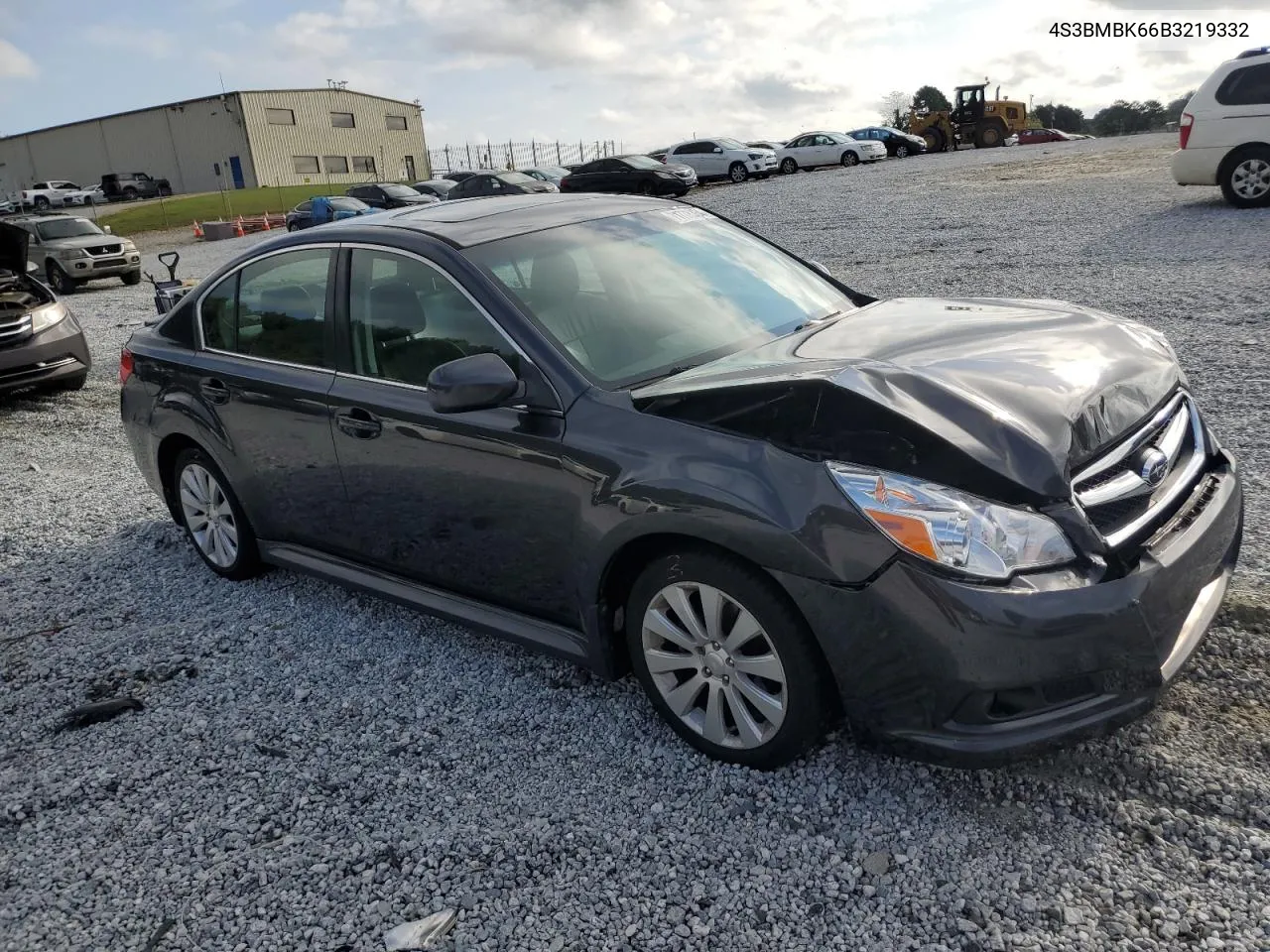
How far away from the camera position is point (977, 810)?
277cm

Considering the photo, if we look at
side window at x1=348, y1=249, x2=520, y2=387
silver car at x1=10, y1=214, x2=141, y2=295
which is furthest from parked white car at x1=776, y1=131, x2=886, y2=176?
side window at x1=348, y1=249, x2=520, y2=387

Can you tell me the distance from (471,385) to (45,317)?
8.68 m

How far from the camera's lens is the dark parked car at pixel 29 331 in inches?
375

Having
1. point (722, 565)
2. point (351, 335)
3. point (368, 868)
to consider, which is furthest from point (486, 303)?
point (368, 868)

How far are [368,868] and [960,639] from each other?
1.75 metres

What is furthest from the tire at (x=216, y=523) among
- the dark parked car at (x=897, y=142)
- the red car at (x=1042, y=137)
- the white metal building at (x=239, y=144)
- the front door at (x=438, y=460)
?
the white metal building at (x=239, y=144)

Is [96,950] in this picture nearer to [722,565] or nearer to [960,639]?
[722,565]

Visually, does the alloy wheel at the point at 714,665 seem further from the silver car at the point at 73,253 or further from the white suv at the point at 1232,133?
the silver car at the point at 73,253

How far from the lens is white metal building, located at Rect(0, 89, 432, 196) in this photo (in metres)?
66.1

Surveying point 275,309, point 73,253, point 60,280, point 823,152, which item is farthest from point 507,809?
point 823,152

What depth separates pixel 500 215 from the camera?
402 centimetres

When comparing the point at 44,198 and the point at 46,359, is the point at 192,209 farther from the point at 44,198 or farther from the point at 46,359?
the point at 46,359

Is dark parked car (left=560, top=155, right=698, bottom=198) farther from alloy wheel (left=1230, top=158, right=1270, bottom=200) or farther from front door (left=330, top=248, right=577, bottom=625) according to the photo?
front door (left=330, top=248, right=577, bottom=625)

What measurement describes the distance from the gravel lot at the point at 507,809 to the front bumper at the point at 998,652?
1.12 ft
